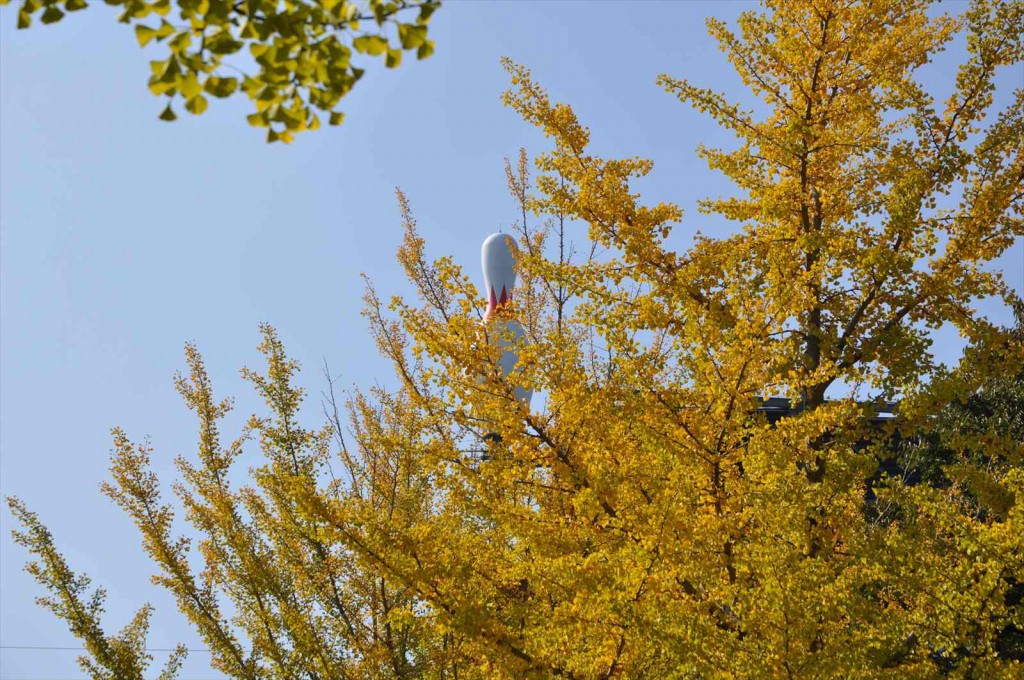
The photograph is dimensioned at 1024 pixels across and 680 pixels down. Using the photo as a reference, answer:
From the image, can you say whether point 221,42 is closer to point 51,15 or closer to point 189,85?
point 189,85

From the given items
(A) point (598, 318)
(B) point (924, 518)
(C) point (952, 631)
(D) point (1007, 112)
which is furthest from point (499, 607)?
(D) point (1007, 112)

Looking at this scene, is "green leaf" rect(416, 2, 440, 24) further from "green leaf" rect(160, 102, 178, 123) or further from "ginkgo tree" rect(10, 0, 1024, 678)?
"ginkgo tree" rect(10, 0, 1024, 678)

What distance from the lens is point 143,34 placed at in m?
2.11

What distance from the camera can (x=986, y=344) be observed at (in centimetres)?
564

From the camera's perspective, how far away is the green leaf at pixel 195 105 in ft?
7.20

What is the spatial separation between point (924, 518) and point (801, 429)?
8.05 ft


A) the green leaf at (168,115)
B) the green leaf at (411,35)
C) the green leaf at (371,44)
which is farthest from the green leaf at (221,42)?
the green leaf at (411,35)

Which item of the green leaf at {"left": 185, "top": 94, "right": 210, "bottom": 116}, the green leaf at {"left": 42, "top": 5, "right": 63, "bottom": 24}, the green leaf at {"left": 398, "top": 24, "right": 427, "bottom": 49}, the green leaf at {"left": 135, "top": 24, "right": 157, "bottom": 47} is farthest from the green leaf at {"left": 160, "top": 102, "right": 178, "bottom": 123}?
the green leaf at {"left": 398, "top": 24, "right": 427, "bottom": 49}

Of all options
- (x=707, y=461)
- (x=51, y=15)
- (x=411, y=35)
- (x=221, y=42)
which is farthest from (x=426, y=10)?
(x=707, y=461)

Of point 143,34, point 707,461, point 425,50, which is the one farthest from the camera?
point 707,461

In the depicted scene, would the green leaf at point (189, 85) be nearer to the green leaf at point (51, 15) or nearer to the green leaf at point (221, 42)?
the green leaf at point (221, 42)

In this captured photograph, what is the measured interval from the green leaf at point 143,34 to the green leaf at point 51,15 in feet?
0.69

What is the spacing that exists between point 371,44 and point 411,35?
0.10m

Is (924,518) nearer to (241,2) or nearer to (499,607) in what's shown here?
(499,607)
